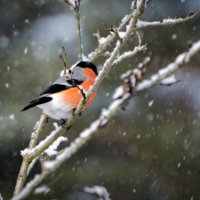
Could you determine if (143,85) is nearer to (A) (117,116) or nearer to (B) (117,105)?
(B) (117,105)

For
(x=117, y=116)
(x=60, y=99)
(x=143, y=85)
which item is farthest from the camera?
(x=117, y=116)

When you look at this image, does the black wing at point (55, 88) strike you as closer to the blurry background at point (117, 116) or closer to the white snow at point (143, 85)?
the white snow at point (143, 85)

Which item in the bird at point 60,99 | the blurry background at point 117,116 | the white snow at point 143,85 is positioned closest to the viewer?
the white snow at point 143,85

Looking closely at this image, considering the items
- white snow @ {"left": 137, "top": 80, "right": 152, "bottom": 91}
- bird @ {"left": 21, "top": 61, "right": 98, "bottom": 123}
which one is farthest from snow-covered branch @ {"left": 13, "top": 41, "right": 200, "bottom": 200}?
bird @ {"left": 21, "top": 61, "right": 98, "bottom": 123}

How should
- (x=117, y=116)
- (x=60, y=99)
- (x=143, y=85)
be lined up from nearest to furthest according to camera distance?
(x=143, y=85), (x=60, y=99), (x=117, y=116)

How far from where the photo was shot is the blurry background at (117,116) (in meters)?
4.63

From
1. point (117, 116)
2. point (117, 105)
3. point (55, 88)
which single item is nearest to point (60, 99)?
point (55, 88)

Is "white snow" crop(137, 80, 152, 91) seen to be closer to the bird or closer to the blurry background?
the bird

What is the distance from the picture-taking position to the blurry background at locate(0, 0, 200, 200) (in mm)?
4629

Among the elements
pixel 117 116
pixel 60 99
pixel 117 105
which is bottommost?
pixel 117 116

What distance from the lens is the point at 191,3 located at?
527 cm

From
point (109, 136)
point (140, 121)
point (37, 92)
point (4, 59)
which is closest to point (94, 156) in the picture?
point (109, 136)

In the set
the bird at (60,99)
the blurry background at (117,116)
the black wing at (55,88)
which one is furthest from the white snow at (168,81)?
the blurry background at (117,116)

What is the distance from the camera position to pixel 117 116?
16.1 ft
